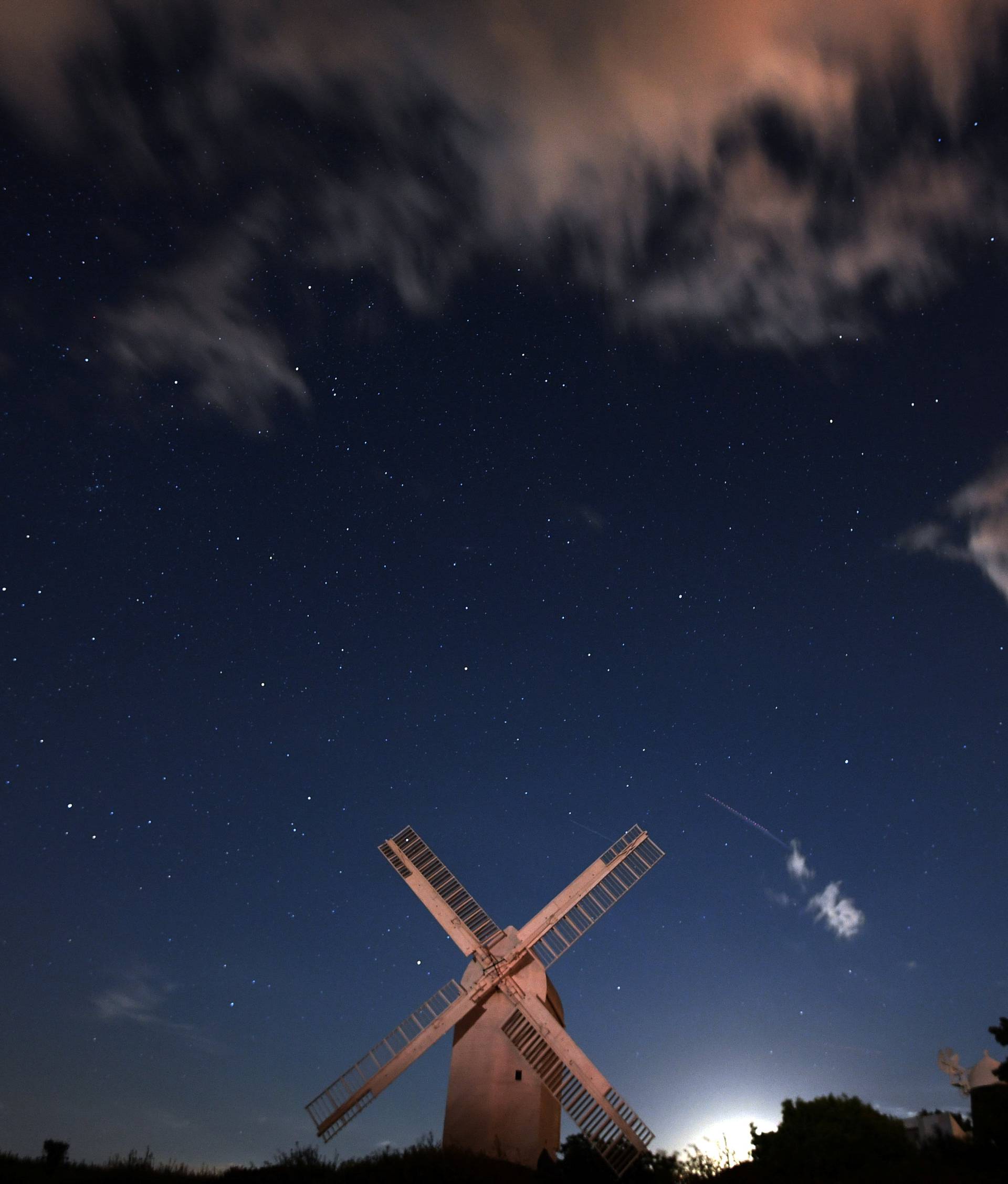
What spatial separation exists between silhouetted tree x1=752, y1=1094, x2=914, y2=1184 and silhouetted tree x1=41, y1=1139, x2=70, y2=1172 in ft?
58.5

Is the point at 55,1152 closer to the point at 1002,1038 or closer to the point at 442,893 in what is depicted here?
the point at 442,893

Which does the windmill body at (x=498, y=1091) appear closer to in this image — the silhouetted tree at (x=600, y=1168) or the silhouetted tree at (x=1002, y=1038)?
the silhouetted tree at (x=600, y=1168)

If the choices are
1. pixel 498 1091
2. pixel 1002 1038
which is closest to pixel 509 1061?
pixel 498 1091

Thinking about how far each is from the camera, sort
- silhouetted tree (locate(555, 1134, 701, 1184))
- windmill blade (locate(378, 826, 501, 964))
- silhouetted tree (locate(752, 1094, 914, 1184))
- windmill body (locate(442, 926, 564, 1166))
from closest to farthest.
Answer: silhouetted tree (locate(752, 1094, 914, 1184)), silhouetted tree (locate(555, 1134, 701, 1184)), windmill body (locate(442, 926, 564, 1166)), windmill blade (locate(378, 826, 501, 964))

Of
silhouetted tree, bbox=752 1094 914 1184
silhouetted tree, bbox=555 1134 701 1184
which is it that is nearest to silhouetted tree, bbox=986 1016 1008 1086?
silhouetted tree, bbox=752 1094 914 1184

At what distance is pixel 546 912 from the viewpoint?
31.2 metres

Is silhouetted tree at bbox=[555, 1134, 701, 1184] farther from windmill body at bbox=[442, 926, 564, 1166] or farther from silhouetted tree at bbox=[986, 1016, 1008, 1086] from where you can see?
silhouetted tree at bbox=[986, 1016, 1008, 1086]

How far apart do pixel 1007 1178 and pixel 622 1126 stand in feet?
38.6

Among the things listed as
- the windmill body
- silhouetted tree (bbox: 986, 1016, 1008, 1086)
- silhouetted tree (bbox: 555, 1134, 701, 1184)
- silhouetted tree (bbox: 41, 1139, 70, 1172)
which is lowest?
silhouetted tree (bbox: 986, 1016, 1008, 1086)

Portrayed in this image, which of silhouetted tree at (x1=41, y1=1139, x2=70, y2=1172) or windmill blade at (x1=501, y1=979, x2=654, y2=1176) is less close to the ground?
silhouetted tree at (x1=41, y1=1139, x2=70, y2=1172)

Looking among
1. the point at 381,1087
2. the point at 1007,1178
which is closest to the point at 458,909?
the point at 381,1087

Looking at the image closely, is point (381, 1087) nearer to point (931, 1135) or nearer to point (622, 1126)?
point (622, 1126)

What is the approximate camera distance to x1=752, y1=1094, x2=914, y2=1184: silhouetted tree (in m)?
19.2

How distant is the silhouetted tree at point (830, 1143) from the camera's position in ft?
63.1
